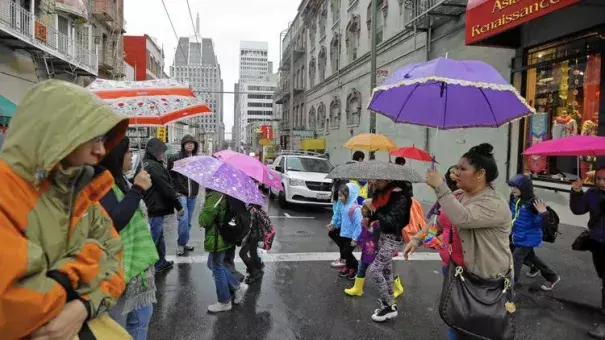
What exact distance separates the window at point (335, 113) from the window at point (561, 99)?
15913 millimetres

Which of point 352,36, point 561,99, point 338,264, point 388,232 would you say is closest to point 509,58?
point 561,99

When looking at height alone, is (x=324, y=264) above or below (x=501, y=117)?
below

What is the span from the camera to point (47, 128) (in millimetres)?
1334

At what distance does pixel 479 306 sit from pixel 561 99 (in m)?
8.70

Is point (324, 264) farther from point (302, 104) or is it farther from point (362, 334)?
point (302, 104)

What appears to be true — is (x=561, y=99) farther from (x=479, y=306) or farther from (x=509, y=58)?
(x=479, y=306)

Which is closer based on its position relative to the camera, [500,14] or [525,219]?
[525,219]

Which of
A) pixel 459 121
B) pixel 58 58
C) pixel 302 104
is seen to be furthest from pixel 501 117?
pixel 302 104

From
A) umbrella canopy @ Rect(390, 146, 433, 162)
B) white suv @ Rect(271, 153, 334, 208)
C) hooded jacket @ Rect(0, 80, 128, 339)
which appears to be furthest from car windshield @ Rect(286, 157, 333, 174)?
hooded jacket @ Rect(0, 80, 128, 339)

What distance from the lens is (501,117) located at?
3850mm

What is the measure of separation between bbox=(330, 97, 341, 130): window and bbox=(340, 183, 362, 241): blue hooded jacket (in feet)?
65.1

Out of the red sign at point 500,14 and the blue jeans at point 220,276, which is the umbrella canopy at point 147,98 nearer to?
the blue jeans at point 220,276

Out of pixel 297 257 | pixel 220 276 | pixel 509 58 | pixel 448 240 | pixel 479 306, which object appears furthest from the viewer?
pixel 509 58

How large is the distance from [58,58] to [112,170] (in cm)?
1998
